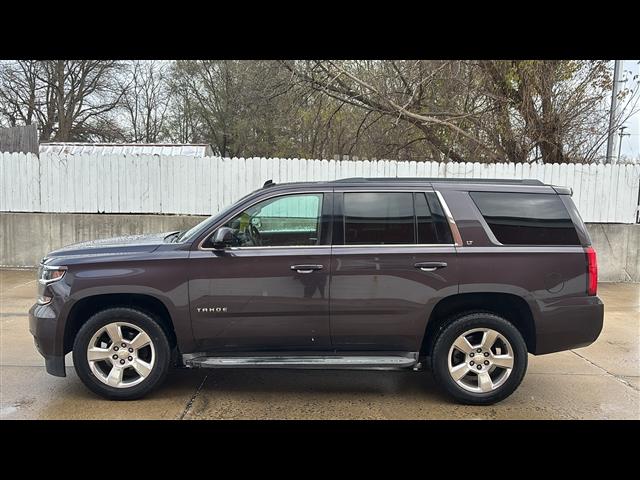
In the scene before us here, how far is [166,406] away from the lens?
405 cm

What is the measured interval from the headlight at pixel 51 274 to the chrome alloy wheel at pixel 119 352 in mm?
581

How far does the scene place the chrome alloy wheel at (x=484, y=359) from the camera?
412 centimetres

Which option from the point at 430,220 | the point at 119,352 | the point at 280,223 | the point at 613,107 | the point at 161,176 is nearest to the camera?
the point at 119,352

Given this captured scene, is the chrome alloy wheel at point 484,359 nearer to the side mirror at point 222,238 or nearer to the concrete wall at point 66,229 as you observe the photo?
the side mirror at point 222,238

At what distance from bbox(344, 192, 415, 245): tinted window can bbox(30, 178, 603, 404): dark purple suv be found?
12 millimetres

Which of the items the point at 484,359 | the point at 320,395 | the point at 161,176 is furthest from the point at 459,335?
the point at 161,176

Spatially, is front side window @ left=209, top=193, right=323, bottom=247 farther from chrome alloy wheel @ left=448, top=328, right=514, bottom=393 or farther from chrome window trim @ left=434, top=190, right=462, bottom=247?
chrome alloy wheel @ left=448, top=328, right=514, bottom=393

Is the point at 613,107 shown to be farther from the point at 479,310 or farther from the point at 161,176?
the point at 161,176

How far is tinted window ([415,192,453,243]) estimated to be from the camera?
418cm

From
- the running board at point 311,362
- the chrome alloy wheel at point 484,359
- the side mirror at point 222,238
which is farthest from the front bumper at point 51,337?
the chrome alloy wheel at point 484,359

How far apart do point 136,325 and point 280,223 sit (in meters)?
1.50

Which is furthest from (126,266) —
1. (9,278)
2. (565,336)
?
(9,278)

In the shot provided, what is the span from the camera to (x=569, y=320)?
4.11 metres

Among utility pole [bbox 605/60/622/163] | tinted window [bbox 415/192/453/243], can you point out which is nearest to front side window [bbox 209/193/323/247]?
tinted window [bbox 415/192/453/243]
